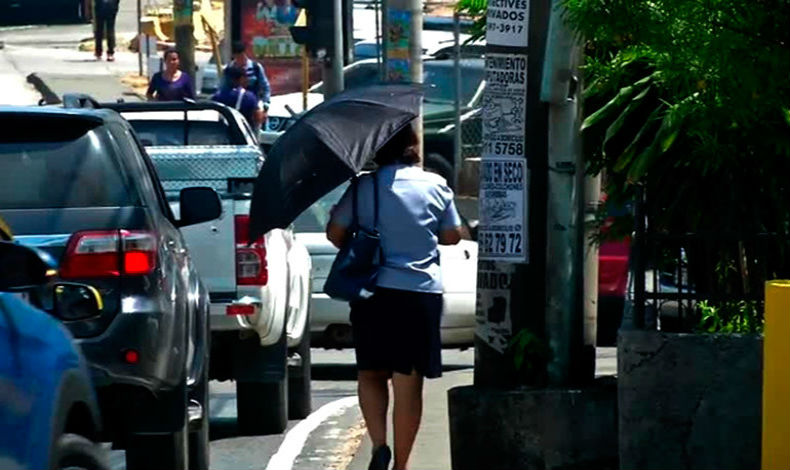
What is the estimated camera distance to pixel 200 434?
28.0ft

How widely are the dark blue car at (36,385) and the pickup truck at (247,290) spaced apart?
3.14m

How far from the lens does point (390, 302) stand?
27.9 ft

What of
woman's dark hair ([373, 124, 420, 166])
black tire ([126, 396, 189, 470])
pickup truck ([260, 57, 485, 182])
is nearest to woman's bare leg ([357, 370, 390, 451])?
woman's dark hair ([373, 124, 420, 166])

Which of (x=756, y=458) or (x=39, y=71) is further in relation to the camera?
(x=39, y=71)

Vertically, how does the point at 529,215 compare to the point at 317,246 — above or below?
above

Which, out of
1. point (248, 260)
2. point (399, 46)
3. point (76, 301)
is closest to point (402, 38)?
point (399, 46)

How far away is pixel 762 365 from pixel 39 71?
28.8 metres

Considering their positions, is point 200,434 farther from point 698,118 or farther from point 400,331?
point 698,118

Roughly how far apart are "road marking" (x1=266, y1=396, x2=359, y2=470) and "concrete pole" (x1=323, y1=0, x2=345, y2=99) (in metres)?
6.34

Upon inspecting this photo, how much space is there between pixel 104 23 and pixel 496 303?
29.6 meters

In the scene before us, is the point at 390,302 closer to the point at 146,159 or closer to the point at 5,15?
the point at 146,159

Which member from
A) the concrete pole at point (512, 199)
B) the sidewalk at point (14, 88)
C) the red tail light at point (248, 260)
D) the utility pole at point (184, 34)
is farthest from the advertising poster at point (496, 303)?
the sidewalk at point (14, 88)

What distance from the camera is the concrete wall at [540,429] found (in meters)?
8.31

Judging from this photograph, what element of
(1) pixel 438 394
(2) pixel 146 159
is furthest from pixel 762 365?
(1) pixel 438 394
